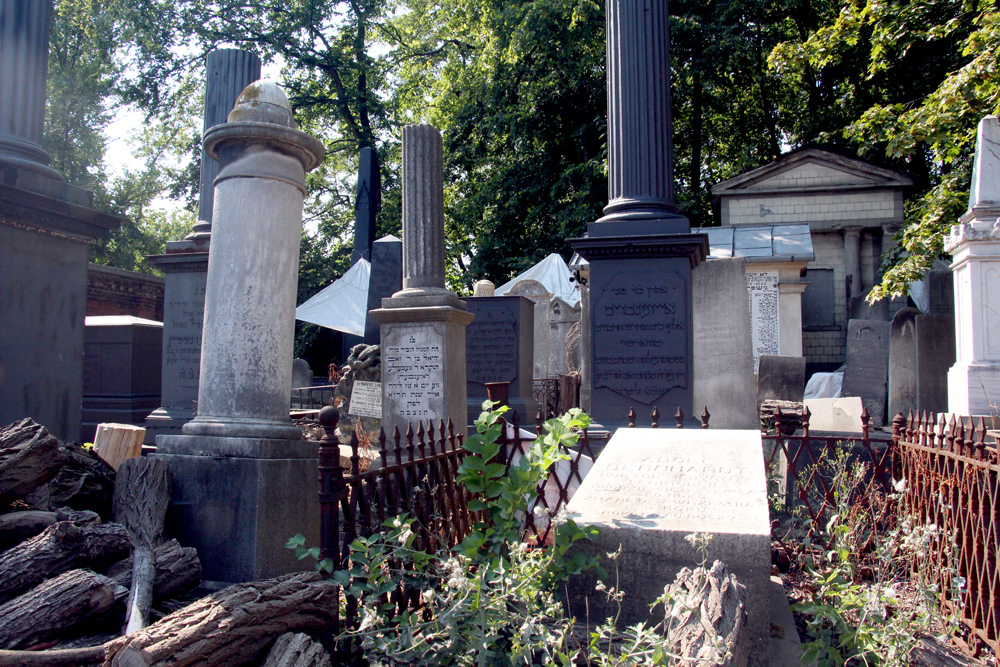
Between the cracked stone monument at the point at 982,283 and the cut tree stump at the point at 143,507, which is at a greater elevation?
the cracked stone monument at the point at 982,283

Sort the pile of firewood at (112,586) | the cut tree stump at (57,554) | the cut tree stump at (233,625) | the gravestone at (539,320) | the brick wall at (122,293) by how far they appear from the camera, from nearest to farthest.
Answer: the cut tree stump at (233,625) → the pile of firewood at (112,586) → the cut tree stump at (57,554) → the gravestone at (539,320) → the brick wall at (122,293)

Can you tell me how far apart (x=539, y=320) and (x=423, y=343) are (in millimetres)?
9923

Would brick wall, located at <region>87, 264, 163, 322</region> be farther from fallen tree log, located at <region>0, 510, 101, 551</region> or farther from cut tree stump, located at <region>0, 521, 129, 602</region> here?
cut tree stump, located at <region>0, 521, 129, 602</region>

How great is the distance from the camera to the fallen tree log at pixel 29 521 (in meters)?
3.13

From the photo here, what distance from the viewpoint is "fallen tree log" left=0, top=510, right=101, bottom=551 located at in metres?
3.13

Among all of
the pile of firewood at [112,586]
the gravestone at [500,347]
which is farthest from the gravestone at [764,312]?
the pile of firewood at [112,586]

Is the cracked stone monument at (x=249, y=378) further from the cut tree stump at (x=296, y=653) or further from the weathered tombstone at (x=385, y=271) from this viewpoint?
the weathered tombstone at (x=385, y=271)

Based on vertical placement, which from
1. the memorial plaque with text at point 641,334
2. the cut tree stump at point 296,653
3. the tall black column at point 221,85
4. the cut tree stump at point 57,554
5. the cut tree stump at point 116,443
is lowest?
the cut tree stump at point 296,653

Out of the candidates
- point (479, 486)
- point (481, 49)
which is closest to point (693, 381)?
point (479, 486)

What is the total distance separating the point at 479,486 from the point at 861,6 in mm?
13743

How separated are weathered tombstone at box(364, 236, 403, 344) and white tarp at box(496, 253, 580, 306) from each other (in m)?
5.07

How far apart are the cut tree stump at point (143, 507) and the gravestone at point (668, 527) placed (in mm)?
1864

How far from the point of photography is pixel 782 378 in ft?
33.2

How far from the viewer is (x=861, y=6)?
42.7 feet
